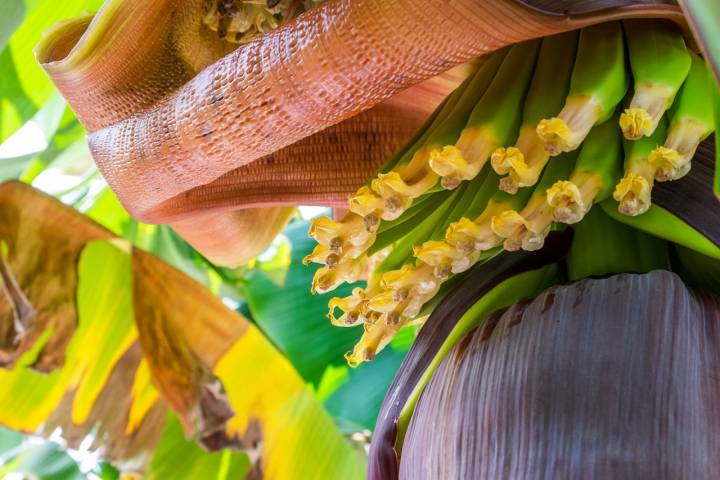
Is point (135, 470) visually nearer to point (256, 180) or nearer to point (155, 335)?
point (155, 335)

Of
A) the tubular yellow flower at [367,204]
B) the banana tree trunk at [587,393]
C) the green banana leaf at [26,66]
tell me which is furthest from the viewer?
the green banana leaf at [26,66]

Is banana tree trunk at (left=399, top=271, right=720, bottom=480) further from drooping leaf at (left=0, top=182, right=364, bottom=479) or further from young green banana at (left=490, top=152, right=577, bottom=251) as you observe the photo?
drooping leaf at (left=0, top=182, right=364, bottom=479)

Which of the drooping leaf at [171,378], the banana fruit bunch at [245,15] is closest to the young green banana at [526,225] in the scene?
the banana fruit bunch at [245,15]

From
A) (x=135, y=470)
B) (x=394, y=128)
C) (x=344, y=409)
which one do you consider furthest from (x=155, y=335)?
(x=394, y=128)

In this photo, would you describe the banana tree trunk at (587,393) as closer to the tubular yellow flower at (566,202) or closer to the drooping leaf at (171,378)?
the tubular yellow flower at (566,202)

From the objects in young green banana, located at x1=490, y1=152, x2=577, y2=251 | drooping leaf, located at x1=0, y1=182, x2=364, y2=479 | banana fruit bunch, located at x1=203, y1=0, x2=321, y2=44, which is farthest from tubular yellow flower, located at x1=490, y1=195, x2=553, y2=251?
drooping leaf, located at x1=0, y1=182, x2=364, y2=479

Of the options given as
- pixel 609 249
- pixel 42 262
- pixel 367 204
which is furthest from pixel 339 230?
pixel 42 262

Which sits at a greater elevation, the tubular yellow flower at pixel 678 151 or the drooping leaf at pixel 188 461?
the tubular yellow flower at pixel 678 151
